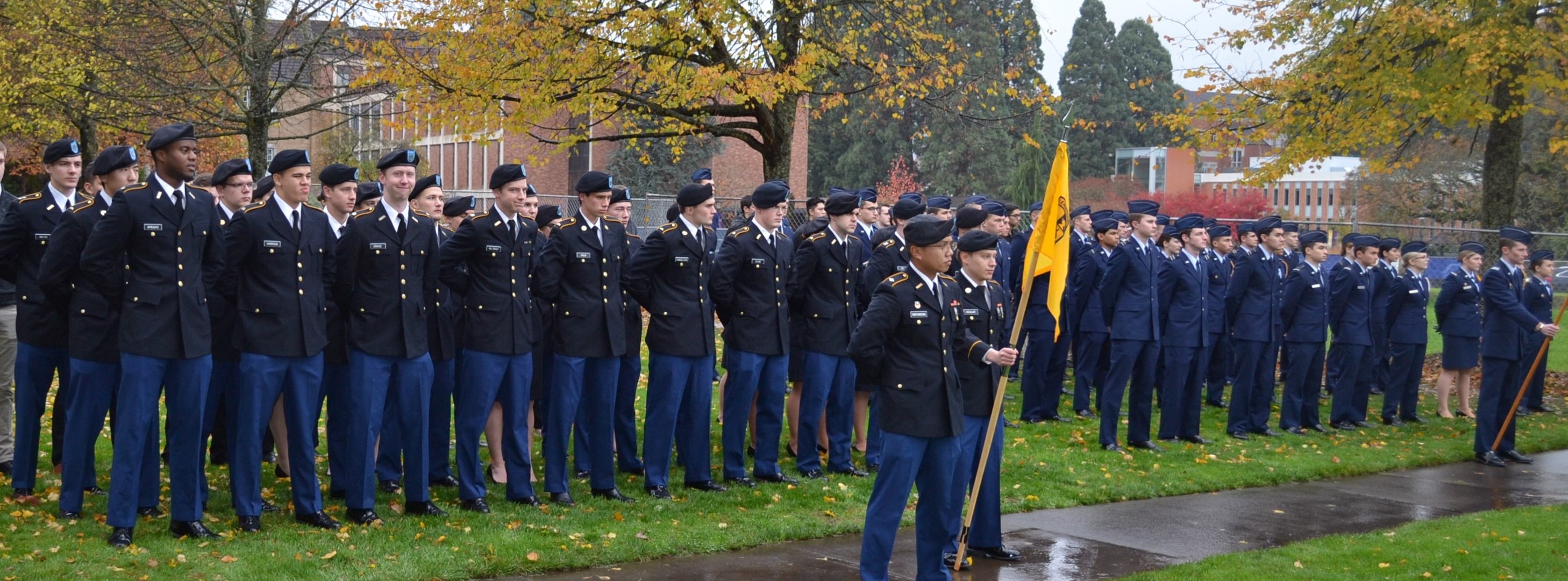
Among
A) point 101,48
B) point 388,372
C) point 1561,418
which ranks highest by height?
point 101,48

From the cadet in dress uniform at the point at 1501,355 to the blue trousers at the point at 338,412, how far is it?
31.6 feet

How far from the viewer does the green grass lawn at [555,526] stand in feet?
22.7

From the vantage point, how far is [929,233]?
22.2ft

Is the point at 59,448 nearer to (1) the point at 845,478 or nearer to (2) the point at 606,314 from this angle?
(2) the point at 606,314

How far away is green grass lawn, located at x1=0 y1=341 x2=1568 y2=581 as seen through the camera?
6934mm

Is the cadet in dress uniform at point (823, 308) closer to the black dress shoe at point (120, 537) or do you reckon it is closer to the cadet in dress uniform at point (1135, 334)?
the cadet in dress uniform at point (1135, 334)

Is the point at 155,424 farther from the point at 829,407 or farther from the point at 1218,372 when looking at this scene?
the point at 1218,372

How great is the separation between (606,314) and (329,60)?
14.9 metres

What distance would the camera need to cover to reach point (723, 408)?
32.7 ft

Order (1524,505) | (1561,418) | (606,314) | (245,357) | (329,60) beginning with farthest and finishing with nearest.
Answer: (329,60)
(1561,418)
(1524,505)
(606,314)
(245,357)

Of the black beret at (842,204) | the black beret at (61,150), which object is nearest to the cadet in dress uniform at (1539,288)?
the black beret at (842,204)

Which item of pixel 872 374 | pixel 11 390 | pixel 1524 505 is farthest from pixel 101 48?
pixel 1524 505

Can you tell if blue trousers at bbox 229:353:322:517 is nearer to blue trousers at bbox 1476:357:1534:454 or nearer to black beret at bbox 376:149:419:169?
black beret at bbox 376:149:419:169

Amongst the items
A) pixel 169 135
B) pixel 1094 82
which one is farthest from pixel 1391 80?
pixel 1094 82
